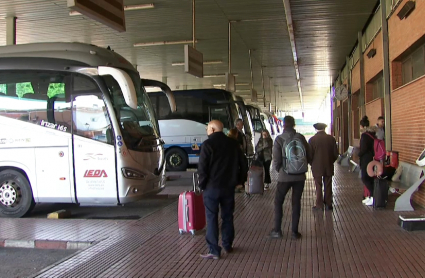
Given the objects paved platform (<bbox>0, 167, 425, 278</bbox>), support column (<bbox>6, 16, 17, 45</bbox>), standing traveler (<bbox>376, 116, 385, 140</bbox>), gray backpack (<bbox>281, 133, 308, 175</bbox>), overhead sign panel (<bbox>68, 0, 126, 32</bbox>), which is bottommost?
paved platform (<bbox>0, 167, 425, 278</bbox>)

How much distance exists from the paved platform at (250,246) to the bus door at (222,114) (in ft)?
28.3

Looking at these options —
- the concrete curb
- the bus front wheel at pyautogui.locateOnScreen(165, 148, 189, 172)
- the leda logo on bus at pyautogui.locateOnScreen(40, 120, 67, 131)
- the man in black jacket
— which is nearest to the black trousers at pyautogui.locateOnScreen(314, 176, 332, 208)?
the man in black jacket

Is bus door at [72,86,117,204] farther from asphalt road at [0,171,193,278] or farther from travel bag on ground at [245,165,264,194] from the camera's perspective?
travel bag on ground at [245,165,264,194]

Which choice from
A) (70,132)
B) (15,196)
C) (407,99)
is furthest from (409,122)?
(15,196)

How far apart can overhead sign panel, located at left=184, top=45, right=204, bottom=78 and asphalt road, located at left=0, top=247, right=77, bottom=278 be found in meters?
6.85

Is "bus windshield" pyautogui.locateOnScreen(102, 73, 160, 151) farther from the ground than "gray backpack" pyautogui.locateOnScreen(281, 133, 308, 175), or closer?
farther from the ground

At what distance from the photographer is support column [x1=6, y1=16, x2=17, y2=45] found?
46.4 ft

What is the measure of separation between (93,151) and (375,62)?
35.4 ft

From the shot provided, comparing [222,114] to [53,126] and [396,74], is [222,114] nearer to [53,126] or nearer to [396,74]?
[396,74]

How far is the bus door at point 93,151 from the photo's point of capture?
8.28m

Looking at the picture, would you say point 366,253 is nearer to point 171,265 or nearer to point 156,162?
point 171,265

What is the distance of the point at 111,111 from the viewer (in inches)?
325

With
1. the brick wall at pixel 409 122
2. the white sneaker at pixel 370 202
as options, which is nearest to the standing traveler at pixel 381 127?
the brick wall at pixel 409 122

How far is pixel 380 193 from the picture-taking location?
27.5 feet
